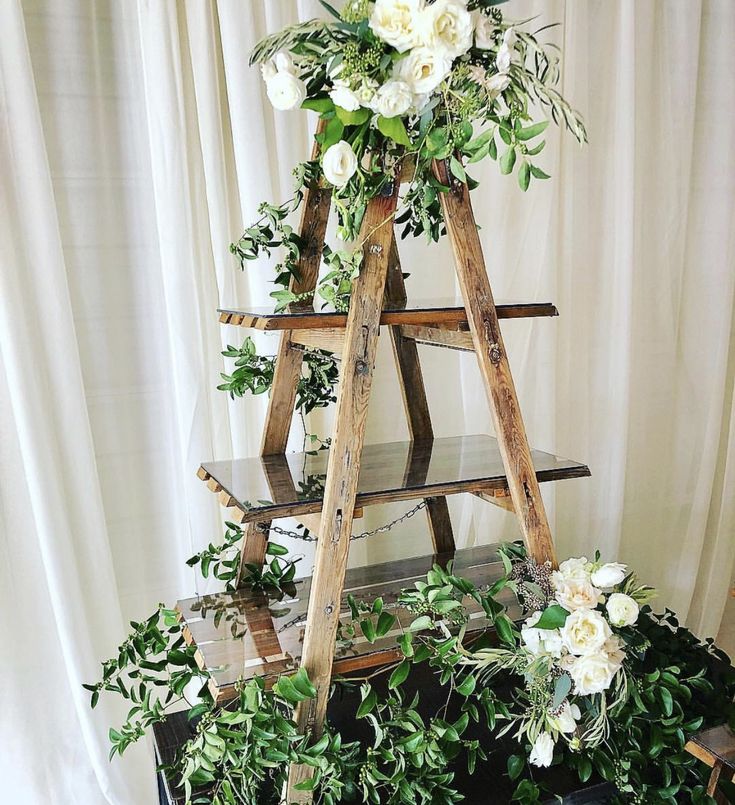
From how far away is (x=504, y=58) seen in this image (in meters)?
0.84

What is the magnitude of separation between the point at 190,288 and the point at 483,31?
0.70 meters

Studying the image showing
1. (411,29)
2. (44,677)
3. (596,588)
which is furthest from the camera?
(44,677)

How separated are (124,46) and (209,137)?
0.21 meters

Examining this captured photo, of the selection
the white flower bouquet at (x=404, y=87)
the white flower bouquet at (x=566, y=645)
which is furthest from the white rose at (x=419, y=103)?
the white flower bouquet at (x=566, y=645)

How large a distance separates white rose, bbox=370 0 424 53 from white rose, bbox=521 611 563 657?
0.73m

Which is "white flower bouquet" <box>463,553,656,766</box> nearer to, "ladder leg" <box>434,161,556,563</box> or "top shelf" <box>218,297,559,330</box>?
"ladder leg" <box>434,161,556,563</box>

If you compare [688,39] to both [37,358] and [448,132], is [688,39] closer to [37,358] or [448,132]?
[448,132]

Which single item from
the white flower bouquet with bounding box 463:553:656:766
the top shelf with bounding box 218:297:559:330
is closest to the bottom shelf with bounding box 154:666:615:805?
the white flower bouquet with bounding box 463:553:656:766

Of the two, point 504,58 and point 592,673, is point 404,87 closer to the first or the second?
point 504,58

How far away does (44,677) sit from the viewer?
53.4 inches

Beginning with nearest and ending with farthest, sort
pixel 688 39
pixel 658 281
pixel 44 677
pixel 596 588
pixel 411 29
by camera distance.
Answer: pixel 411 29
pixel 596 588
pixel 44 677
pixel 688 39
pixel 658 281

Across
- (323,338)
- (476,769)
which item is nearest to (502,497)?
(323,338)

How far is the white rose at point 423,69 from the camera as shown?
80 cm

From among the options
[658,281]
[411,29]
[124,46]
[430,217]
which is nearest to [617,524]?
[658,281]
